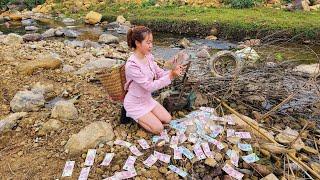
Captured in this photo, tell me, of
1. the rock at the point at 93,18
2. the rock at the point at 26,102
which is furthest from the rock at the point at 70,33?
the rock at the point at 26,102

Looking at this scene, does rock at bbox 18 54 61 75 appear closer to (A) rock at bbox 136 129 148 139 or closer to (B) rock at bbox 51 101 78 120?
(B) rock at bbox 51 101 78 120

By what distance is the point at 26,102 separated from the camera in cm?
Answer: 530

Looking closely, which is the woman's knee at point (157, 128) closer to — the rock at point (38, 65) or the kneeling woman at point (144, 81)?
the kneeling woman at point (144, 81)

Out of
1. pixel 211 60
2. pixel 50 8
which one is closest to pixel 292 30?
pixel 211 60

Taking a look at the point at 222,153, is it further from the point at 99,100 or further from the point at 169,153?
the point at 99,100

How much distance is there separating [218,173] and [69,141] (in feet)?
5.26

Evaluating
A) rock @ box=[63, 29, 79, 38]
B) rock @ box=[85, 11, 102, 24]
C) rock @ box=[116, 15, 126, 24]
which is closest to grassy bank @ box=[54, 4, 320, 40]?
rock @ box=[116, 15, 126, 24]

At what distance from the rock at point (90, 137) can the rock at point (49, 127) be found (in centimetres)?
39

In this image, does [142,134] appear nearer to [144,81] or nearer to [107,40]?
[144,81]

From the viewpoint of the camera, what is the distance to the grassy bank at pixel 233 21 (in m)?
11.1

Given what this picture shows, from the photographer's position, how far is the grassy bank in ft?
36.4

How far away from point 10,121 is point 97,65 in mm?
2435

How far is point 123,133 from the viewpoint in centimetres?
448

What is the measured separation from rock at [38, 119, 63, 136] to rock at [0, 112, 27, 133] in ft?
1.36
